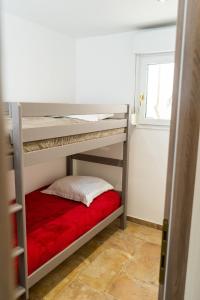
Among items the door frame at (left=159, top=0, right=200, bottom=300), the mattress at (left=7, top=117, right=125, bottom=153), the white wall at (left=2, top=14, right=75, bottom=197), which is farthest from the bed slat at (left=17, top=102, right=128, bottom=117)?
the door frame at (left=159, top=0, right=200, bottom=300)

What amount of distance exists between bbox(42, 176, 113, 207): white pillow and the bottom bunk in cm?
5

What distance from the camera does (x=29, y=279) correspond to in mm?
1652

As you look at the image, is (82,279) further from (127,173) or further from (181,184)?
(181,184)

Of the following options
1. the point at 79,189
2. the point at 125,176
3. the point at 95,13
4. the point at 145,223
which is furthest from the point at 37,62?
the point at 145,223

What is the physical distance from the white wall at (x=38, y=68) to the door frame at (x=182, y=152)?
175 cm

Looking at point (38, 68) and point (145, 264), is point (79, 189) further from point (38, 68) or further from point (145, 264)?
point (38, 68)

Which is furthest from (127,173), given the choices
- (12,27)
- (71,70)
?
(12,27)

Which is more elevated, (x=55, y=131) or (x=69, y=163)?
(x=55, y=131)

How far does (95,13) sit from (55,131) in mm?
1207

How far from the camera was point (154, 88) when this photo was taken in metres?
2.74

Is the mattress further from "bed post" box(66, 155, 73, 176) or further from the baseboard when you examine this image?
the baseboard

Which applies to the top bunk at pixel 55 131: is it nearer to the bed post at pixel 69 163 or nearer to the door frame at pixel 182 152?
the bed post at pixel 69 163

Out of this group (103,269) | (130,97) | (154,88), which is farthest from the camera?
(130,97)

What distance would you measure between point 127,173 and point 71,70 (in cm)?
149
